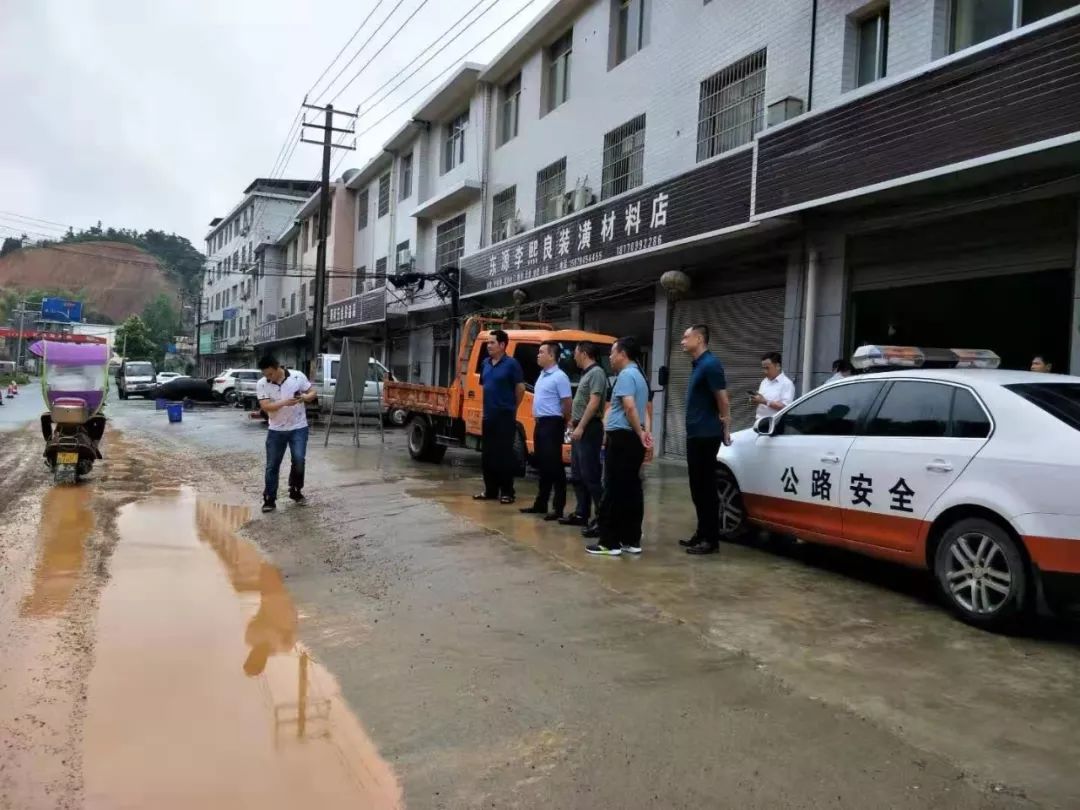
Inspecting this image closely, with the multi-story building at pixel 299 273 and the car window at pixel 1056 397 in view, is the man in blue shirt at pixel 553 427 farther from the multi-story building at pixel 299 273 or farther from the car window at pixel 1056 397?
the multi-story building at pixel 299 273

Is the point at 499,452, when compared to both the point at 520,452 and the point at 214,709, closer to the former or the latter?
the point at 520,452

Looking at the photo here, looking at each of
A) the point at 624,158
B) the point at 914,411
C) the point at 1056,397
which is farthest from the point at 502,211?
the point at 1056,397

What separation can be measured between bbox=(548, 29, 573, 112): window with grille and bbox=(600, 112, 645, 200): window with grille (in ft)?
8.81

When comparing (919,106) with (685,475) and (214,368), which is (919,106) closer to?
(685,475)

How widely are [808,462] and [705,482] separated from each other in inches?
32.0

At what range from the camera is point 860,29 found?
10523 mm

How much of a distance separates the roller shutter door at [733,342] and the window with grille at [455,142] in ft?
39.1


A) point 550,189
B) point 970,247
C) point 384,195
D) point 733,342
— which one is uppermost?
point 384,195

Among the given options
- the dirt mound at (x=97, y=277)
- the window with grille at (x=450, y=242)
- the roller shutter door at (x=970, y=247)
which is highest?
the dirt mound at (x=97, y=277)

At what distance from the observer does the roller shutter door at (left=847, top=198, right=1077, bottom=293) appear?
8.24 meters

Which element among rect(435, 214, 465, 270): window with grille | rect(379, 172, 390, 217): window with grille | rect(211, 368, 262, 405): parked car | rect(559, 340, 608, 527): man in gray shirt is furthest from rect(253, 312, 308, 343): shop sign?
rect(559, 340, 608, 527): man in gray shirt

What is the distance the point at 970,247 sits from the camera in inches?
360

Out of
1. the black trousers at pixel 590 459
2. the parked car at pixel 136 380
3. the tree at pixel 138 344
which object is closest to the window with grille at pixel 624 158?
the black trousers at pixel 590 459

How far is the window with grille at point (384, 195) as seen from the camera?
99.8 ft
